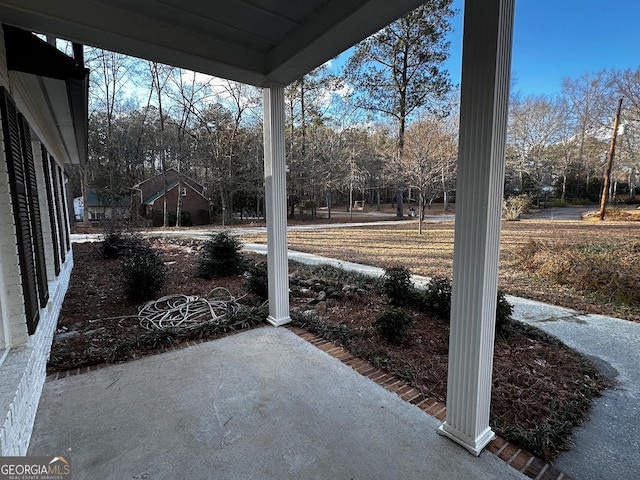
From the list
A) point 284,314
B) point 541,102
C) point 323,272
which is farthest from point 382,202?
point 284,314

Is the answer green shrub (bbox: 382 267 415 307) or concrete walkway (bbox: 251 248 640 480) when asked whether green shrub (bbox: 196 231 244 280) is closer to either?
green shrub (bbox: 382 267 415 307)

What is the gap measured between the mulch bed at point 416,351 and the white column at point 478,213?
37cm

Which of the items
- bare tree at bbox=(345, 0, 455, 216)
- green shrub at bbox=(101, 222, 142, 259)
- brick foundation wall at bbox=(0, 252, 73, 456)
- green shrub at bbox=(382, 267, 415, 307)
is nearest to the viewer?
brick foundation wall at bbox=(0, 252, 73, 456)

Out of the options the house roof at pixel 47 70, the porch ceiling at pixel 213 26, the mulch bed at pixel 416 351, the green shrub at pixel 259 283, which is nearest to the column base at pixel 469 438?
the mulch bed at pixel 416 351

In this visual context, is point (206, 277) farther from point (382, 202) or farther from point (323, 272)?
point (382, 202)

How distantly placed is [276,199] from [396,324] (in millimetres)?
1762

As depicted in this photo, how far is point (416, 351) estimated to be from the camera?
292cm

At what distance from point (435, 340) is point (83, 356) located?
3.25 metres

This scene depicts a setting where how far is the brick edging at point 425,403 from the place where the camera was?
5.24ft

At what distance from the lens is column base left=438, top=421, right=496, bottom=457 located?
1693 mm

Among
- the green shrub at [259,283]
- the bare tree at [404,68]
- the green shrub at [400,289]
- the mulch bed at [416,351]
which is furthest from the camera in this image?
the bare tree at [404,68]

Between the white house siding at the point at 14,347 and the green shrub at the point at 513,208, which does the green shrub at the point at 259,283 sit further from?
the green shrub at the point at 513,208

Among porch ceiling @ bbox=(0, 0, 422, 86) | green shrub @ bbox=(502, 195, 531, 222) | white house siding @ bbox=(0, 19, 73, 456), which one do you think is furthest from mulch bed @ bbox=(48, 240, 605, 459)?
green shrub @ bbox=(502, 195, 531, 222)

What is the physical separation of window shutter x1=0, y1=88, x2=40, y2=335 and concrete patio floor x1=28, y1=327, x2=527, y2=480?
0.65m
